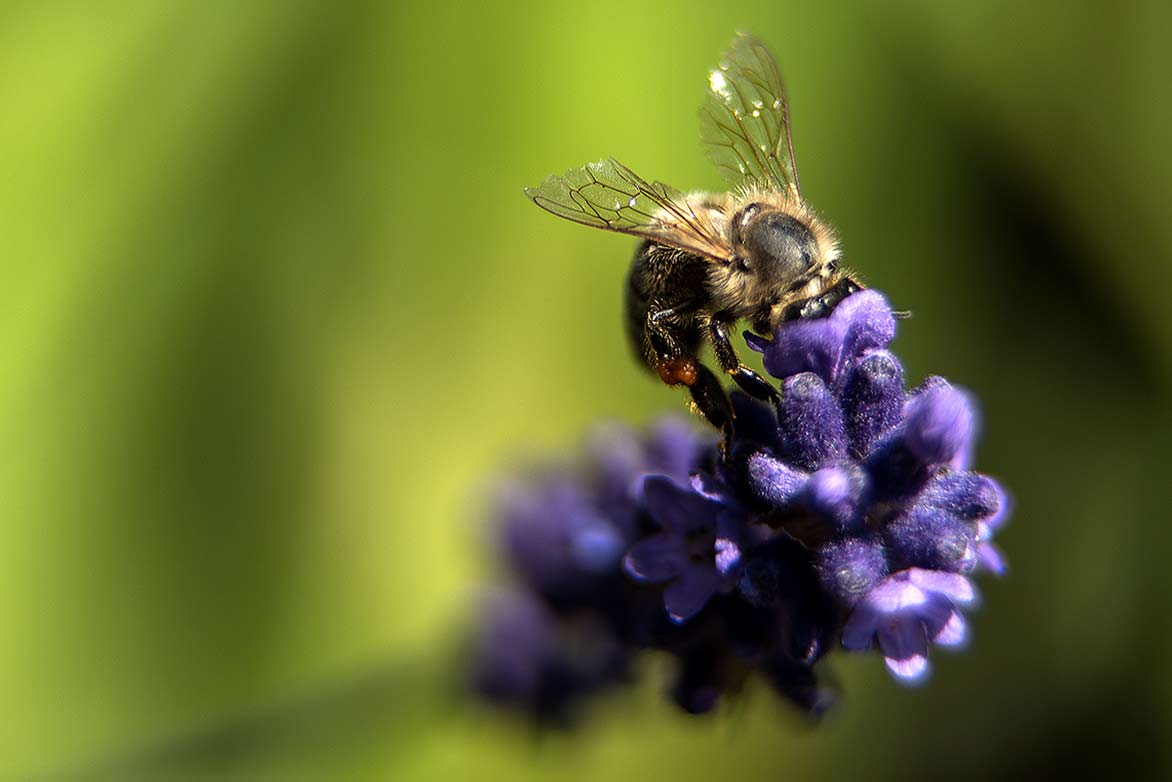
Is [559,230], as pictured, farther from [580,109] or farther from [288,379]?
[288,379]

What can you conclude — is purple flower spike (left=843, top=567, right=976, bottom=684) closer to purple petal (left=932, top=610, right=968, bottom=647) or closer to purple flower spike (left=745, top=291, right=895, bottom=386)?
purple petal (left=932, top=610, right=968, bottom=647)

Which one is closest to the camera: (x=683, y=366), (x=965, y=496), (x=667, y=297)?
(x=965, y=496)

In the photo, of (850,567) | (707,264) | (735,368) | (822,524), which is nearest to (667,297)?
(707,264)

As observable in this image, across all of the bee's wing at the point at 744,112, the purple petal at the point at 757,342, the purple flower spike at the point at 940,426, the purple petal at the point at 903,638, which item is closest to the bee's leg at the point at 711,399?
the purple petal at the point at 757,342

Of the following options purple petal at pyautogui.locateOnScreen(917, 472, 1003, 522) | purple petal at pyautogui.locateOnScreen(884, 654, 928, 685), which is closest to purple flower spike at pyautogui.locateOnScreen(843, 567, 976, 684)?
purple petal at pyautogui.locateOnScreen(884, 654, 928, 685)

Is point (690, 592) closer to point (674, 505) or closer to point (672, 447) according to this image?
point (674, 505)

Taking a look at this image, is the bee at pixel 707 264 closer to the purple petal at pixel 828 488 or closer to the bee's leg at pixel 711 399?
the bee's leg at pixel 711 399

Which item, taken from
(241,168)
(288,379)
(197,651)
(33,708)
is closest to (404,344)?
(288,379)
